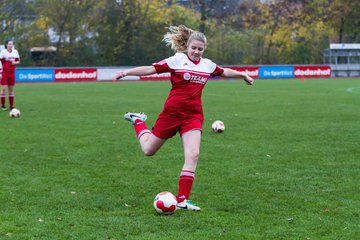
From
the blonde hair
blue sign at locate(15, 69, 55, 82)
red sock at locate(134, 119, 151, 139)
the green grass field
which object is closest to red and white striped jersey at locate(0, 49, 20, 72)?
the green grass field

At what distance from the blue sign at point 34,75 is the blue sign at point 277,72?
51.0ft

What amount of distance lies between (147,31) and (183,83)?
47.6 m

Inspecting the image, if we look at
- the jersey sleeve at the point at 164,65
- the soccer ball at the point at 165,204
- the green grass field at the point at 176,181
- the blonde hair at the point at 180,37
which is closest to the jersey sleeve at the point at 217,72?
the blonde hair at the point at 180,37

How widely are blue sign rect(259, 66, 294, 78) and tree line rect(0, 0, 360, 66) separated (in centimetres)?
1079

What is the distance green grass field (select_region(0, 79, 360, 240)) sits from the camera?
5805mm

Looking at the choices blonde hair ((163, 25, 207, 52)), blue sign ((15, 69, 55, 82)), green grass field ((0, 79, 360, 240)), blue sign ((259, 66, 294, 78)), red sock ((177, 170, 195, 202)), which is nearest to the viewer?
green grass field ((0, 79, 360, 240))

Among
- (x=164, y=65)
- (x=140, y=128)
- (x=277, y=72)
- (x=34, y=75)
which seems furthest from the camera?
(x=277, y=72)

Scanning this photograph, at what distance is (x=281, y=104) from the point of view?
2070cm

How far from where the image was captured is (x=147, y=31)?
53750 millimetres

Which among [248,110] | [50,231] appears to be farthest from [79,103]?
[50,231]

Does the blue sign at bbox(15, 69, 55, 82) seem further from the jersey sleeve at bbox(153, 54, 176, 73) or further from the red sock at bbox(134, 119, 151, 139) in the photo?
the jersey sleeve at bbox(153, 54, 176, 73)

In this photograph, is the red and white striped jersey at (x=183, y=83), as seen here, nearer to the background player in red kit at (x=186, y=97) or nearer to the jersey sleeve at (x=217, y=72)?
the background player in red kit at (x=186, y=97)

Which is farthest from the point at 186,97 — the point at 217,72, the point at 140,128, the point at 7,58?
the point at 7,58

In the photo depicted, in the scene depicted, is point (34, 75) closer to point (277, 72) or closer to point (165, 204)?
point (277, 72)
